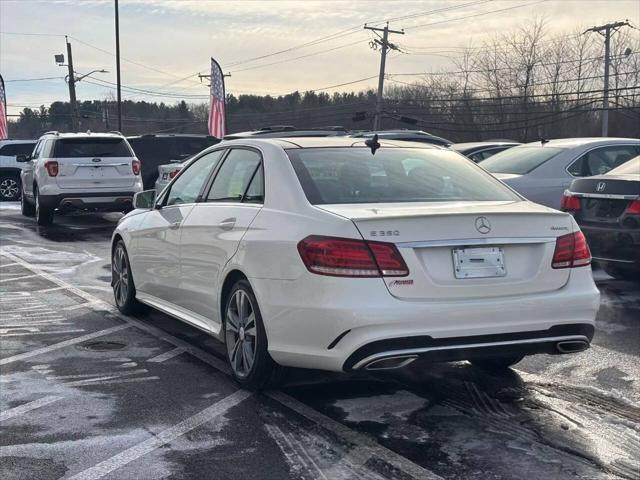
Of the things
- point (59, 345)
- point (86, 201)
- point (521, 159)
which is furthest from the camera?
point (86, 201)

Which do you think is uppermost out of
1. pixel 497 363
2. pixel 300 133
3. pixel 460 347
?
pixel 300 133

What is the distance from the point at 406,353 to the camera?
422cm

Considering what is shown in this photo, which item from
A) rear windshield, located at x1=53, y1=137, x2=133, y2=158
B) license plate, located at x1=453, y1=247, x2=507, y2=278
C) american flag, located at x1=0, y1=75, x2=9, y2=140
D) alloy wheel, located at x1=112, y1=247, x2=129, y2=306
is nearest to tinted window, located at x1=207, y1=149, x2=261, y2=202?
license plate, located at x1=453, y1=247, x2=507, y2=278

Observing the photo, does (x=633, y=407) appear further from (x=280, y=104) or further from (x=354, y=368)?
(x=280, y=104)

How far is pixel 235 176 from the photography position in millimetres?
5660

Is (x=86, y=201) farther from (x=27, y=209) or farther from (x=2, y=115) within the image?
(x=2, y=115)

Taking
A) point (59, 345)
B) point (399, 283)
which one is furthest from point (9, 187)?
point (399, 283)

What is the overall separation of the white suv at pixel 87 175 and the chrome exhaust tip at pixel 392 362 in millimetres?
11994

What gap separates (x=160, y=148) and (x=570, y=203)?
13901mm

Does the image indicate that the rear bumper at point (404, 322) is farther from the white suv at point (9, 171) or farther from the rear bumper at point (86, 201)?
the white suv at point (9, 171)

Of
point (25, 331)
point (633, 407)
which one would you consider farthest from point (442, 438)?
point (25, 331)

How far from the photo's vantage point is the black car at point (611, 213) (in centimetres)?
768

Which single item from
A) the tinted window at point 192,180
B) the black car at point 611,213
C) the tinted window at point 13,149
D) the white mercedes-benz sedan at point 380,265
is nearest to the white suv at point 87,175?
the tinted window at point 192,180

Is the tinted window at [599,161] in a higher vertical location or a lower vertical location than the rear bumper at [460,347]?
higher
